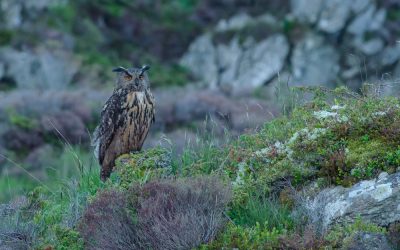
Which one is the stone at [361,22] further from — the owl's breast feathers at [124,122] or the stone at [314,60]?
the owl's breast feathers at [124,122]

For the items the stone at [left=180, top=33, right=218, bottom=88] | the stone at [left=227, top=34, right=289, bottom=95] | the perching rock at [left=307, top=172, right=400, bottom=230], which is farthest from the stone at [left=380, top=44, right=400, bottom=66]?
the perching rock at [left=307, top=172, right=400, bottom=230]

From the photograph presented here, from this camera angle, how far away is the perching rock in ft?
26.5

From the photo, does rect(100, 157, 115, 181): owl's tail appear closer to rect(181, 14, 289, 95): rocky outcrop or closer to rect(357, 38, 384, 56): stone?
rect(181, 14, 289, 95): rocky outcrop

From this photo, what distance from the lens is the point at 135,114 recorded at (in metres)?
11.2

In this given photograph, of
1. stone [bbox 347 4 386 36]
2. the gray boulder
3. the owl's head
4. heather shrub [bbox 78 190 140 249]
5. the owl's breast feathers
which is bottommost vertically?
heather shrub [bbox 78 190 140 249]

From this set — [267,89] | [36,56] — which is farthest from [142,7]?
[267,89]

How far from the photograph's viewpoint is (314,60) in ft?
125

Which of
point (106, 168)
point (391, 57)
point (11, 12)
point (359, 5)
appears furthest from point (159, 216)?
point (11, 12)

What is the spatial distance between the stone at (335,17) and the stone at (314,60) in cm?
50

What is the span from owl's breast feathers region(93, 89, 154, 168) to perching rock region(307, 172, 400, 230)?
310 cm

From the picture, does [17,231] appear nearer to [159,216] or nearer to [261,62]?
[159,216]

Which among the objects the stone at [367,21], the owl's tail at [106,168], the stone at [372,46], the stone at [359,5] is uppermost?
the stone at [359,5]

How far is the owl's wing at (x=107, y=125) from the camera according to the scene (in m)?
11.3

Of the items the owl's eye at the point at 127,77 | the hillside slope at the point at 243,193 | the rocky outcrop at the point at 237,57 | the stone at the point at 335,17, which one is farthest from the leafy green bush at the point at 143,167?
the stone at the point at 335,17
